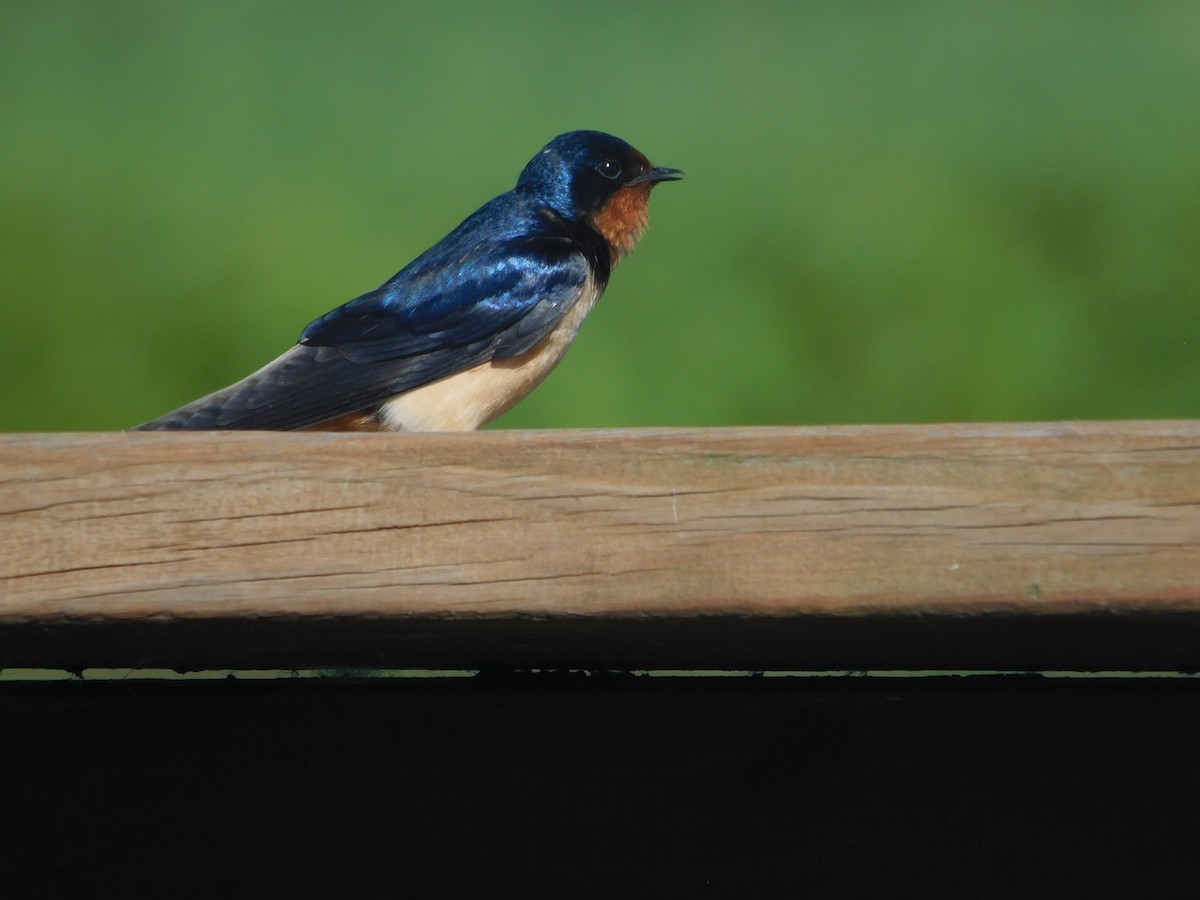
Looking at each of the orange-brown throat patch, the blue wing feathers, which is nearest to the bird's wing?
the blue wing feathers

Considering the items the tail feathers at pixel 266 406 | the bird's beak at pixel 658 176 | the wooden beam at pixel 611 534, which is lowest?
the bird's beak at pixel 658 176

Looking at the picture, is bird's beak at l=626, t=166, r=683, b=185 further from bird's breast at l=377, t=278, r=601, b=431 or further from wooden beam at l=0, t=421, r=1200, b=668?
wooden beam at l=0, t=421, r=1200, b=668

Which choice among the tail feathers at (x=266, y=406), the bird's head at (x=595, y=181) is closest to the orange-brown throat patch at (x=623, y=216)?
the bird's head at (x=595, y=181)

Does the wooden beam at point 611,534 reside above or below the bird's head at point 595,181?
above

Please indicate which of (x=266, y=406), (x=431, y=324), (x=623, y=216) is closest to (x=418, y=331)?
(x=431, y=324)

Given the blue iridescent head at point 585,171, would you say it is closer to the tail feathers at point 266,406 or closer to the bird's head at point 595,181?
the bird's head at point 595,181

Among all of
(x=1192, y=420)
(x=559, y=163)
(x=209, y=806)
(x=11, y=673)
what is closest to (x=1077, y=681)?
(x=1192, y=420)

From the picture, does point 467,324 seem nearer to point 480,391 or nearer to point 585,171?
point 480,391
